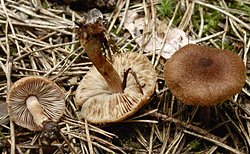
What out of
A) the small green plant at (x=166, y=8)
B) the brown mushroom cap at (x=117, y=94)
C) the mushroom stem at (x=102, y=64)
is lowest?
the brown mushroom cap at (x=117, y=94)

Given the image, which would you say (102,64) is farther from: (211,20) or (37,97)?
(211,20)

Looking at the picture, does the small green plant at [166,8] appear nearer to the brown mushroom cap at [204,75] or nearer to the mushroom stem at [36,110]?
the brown mushroom cap at [204,75]

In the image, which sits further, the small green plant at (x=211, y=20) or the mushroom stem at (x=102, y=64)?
the small green plant at (x=211, y=20)

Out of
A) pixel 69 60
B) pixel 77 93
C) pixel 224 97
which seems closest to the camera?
pixel 224 97

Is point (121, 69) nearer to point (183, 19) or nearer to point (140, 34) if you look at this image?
point (140, 34)

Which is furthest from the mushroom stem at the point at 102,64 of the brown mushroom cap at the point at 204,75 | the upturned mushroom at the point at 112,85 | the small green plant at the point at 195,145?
the small green plant at the point at 195,145

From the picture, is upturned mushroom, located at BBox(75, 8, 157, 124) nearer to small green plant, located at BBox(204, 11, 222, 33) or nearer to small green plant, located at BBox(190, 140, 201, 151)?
small green plant, located at BBox(190, 140, 201, 151)

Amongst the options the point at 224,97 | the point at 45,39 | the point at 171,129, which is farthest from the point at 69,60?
the point at 224,97
